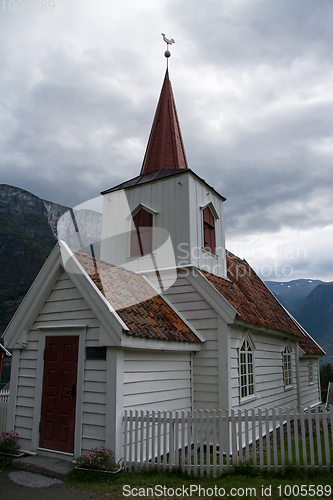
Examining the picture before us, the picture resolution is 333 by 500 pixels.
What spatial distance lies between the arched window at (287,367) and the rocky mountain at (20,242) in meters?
55.1

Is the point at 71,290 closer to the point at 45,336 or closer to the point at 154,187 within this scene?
the point at 45,336

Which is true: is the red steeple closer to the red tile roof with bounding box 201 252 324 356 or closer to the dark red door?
the red tile roof with bounding box 201 252 324 356

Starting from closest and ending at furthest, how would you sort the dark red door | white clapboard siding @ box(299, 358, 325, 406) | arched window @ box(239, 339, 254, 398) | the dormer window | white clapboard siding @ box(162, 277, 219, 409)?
1. the dark red door
2. white clapboard siding @ box(162, 277, 219, 409)
3. arched window @ box(239, 339, 254, 398)
4. the dormer window
5. white clapboard siding @ box(299, 358, 325, 406)

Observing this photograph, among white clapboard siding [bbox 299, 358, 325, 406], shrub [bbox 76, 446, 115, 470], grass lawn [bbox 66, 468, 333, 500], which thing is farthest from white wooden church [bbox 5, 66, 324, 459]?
white clapboard siding [bbox 299, 358, 325, 406]

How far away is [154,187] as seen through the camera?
12.3 meters

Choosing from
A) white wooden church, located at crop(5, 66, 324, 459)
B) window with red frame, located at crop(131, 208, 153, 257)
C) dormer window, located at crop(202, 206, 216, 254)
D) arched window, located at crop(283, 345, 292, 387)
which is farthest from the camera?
arched window, located at crop(283, 345, 292, 387)

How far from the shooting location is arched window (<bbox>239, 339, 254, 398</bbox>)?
10.2 m

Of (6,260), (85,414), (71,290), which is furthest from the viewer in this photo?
(6,260)

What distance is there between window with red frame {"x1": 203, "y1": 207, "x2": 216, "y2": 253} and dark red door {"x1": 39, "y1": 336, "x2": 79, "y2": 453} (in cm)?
609

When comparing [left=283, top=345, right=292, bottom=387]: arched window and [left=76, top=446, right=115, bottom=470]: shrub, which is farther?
[left=283, top=345, right=292, bottom=387]: arched window

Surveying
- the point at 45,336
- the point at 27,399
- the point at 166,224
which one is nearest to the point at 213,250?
the point at 166,224

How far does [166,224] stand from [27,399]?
6510 mm

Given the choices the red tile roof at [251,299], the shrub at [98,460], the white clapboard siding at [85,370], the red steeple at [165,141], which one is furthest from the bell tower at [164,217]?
the shrub at [98,460]

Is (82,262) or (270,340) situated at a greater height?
(82,262)
